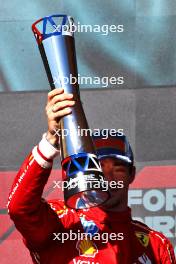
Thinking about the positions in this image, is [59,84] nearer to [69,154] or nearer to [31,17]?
[69,154]

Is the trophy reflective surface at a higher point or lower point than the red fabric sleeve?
higher

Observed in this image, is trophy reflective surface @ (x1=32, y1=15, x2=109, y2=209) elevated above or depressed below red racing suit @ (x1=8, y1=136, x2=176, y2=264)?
above

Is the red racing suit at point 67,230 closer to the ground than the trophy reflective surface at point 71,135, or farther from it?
closer to the ground

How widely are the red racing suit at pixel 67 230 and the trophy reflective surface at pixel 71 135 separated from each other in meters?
0.05

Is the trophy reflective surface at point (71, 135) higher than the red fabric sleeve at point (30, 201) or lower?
higher

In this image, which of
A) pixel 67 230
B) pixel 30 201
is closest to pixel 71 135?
pixel 30 201

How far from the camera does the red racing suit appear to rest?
4.71 feet

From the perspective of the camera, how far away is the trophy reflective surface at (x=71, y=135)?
141 cm

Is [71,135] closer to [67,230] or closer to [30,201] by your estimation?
[30,201]

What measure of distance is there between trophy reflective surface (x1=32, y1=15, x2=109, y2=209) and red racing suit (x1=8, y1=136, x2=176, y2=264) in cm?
5

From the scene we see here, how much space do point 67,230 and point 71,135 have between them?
30cm

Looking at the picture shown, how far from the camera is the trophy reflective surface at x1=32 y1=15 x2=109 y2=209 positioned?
1.41 metres

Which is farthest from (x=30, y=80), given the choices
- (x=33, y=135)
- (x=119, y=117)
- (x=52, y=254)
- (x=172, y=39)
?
(x=52, y=254)

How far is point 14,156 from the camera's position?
2734mm
